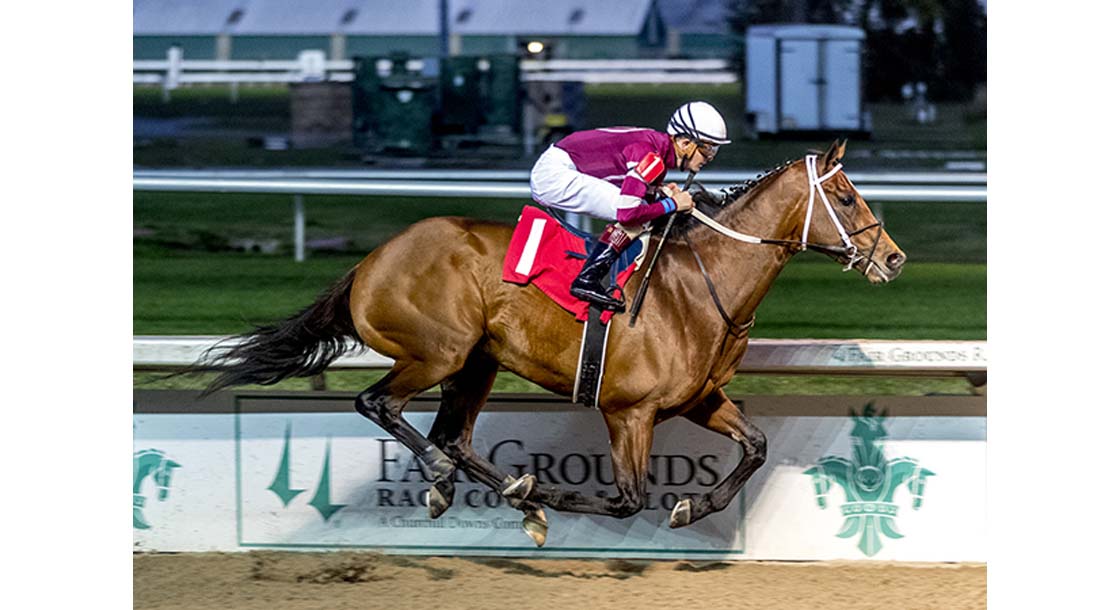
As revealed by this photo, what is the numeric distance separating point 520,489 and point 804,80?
863cm

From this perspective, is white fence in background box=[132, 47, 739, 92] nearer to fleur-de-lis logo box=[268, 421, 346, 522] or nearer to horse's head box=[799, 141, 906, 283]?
fleur-de-lis logo box=[268, 421, 346, 522]

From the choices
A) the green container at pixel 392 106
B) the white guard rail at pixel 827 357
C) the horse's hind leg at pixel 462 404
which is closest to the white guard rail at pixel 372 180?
the green container at pixel 392 106

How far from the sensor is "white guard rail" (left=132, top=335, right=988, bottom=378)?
17.4 feet

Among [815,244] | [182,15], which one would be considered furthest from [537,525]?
[182,15]

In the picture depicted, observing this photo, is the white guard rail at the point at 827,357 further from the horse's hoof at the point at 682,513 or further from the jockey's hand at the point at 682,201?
the jockey's hand at the point at 682,201

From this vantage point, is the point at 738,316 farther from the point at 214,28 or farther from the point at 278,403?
the point at 214,28

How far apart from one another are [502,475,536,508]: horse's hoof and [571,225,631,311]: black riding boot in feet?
2.07

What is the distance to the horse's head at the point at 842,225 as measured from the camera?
4.52 m

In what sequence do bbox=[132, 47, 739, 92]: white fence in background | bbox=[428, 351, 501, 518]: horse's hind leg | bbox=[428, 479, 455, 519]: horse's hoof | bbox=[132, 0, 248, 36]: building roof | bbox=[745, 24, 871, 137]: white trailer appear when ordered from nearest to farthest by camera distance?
bbox=[428, 479, 455, 519]: horse's hoof, bbox=[428, 351, 501, 518]: horse's hind leg, bbox=[745, 24, 871, 137]: white trailer, bbox=[132, 47, 739, 92]: white fence in background, bbox=[132, 0, 248, 36]: building roof

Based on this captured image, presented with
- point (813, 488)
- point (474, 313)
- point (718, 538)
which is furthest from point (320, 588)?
point (813, 488)

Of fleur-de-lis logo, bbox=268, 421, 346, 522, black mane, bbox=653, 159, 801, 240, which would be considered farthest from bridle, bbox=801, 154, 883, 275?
fleur-de-lis logo, bbox=268, 421, 346, 522

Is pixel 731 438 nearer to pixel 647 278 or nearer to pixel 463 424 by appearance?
pixel 647 278

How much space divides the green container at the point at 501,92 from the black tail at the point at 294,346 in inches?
311

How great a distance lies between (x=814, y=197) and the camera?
180 inches
